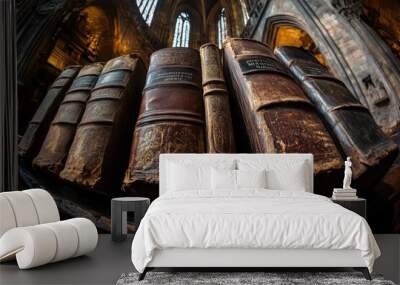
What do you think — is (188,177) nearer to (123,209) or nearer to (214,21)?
(123,209)

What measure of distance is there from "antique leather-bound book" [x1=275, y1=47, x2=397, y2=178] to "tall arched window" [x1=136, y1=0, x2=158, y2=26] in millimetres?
1166

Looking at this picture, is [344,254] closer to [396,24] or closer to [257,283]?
[257,283]

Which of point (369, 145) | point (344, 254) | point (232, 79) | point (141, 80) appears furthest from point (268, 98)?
point (344, 254)

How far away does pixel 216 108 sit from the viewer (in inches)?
142

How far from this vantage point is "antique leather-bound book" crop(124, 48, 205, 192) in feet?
11.6

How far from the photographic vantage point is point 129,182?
11.7 ft

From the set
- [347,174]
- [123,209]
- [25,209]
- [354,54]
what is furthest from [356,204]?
[25,209]

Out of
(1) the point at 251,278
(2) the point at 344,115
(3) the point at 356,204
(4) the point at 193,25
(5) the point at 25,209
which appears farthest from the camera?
(4) the point at 193,25

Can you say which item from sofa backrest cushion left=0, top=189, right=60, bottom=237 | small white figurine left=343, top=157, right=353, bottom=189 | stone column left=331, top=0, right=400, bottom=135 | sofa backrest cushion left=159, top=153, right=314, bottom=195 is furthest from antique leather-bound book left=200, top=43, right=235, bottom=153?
sofa backrest cushion left=0, top=189, right=60, bottom=237

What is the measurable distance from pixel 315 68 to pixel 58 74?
2.05 metres

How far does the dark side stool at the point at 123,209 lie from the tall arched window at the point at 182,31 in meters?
1.30

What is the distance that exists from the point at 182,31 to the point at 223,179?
1.29 meters

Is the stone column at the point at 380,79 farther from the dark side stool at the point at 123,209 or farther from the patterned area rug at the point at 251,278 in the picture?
the dark side stool at the point at 123,209

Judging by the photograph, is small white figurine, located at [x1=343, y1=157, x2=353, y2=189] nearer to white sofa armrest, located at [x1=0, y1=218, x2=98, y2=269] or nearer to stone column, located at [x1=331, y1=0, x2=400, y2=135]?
stone column, located at [x1=331, y1=0, x2=400, y2=135]
